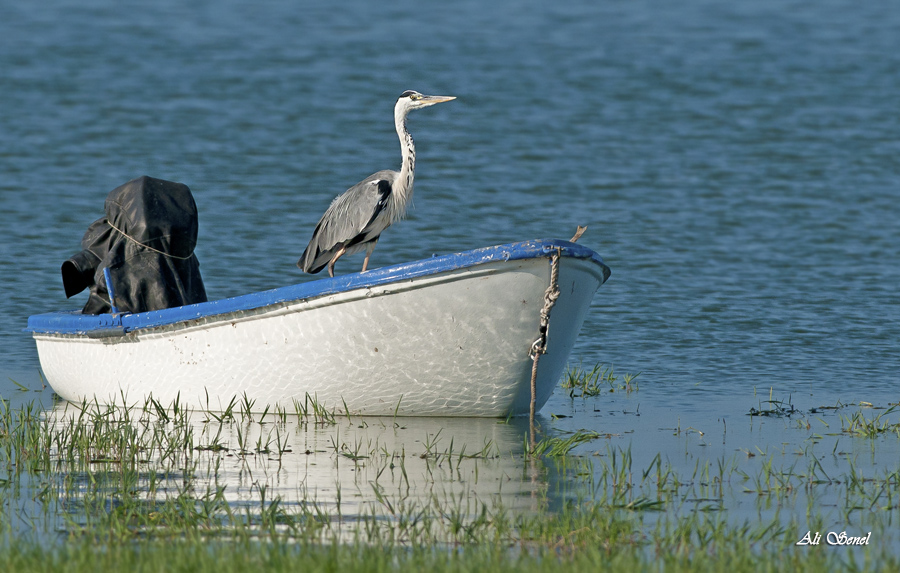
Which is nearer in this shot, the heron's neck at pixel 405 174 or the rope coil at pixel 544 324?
the rope coil at pixel 544 324

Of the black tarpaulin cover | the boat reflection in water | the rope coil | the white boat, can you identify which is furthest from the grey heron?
the rope coil

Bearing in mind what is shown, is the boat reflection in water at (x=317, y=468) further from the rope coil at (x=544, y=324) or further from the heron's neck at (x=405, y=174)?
the heron's neck at (x=405, y=174)

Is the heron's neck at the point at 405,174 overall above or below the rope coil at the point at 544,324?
above

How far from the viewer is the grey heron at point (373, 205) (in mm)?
9539

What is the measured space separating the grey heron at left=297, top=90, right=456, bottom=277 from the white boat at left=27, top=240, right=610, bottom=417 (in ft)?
4.00

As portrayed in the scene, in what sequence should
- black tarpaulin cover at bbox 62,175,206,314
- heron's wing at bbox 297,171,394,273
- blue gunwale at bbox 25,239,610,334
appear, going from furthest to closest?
heron's wing at bbox 297,171,394,273 → black tarpaulin cover at bbox 62,175,206,314 → blue gunwale at bbox 25,239,610,334

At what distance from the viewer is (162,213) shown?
910cm

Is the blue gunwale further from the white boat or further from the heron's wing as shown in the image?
the heron's wing

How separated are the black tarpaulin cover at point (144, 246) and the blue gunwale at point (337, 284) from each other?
0.32 metres

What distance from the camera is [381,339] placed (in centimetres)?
820

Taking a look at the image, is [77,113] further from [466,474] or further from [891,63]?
[466,474]

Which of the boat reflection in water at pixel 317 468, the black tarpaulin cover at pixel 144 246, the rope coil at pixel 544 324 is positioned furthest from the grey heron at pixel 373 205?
the rope coil at pixel 544 324

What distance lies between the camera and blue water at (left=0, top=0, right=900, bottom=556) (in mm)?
11172

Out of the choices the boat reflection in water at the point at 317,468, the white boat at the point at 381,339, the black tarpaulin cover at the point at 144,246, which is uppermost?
the black tarpaulin cover at the point at 144,246
